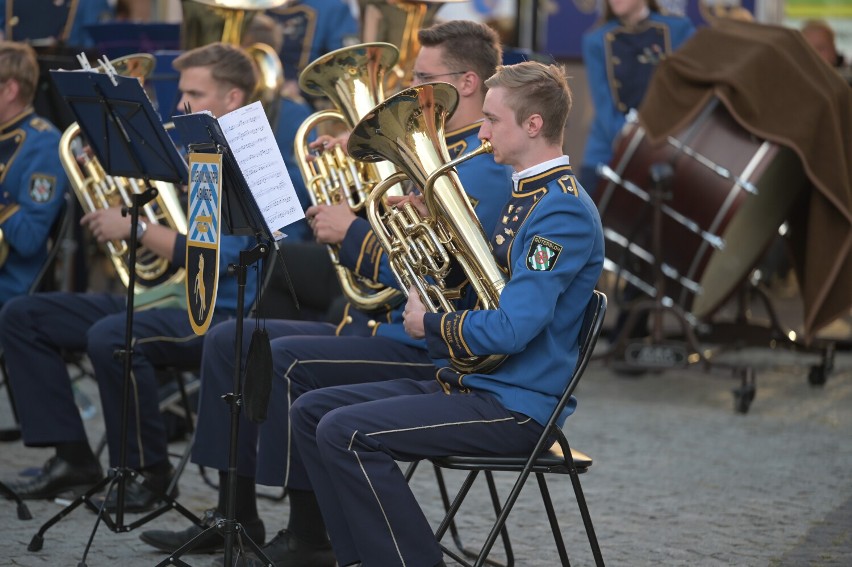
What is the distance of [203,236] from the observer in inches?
136

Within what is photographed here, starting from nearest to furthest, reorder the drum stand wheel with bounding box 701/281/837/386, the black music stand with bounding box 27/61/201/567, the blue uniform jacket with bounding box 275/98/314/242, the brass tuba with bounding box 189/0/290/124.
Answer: the black music stand with bounding box 27/61/201/567 < the blue uniform jacket with bounding box 275/98/314/242 < the brass tuba with bounding box 189/0/290/124 < the drum stand wheel with bounding box 701/281/837/386

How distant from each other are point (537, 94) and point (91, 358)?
1997 mm

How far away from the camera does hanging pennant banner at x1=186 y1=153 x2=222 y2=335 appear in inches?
134

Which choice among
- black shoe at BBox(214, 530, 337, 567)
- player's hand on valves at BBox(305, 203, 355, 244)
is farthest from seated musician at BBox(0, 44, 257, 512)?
black shoe at BBox(214, 530, 337, 567)

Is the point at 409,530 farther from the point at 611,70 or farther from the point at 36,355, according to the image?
the point at 611,70

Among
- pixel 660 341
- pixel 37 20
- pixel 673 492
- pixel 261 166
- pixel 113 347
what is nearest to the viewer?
pixel 261 166

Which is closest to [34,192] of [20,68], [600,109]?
[20,68]

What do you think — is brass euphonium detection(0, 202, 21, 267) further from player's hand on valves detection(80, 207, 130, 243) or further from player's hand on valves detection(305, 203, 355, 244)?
player's hand on valves detection(305, 203, 355, 244)

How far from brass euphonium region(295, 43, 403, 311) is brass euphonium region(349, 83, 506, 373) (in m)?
0.61

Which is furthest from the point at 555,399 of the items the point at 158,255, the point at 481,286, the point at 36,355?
the point at 36,355

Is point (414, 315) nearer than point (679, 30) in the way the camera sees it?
Yes

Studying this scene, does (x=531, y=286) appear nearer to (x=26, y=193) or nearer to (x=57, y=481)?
(x=57, y=481)

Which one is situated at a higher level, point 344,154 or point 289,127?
point 344,154

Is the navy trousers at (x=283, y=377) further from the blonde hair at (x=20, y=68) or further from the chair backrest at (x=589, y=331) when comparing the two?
the blonde hair at (x=20, y=68)
